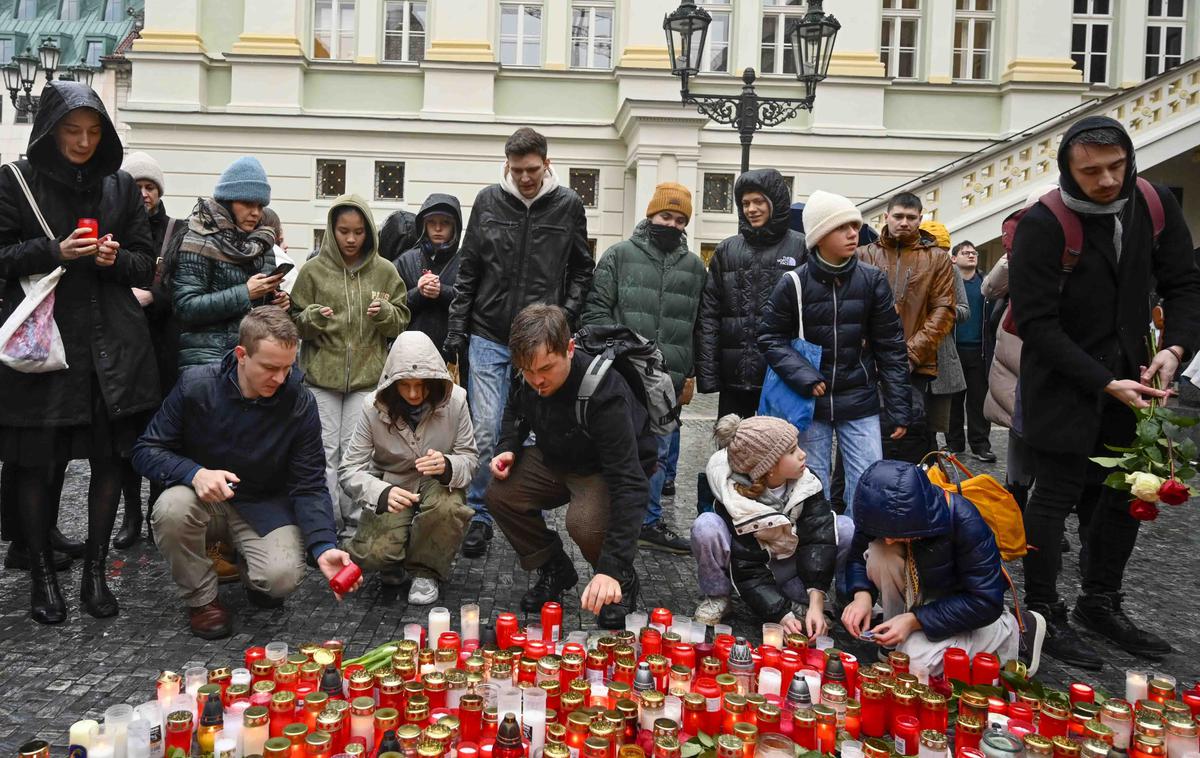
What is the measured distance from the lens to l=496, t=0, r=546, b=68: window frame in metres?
16.2

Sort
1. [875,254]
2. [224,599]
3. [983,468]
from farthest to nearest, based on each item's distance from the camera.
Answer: [983,468] < [875,254] < [224,599]

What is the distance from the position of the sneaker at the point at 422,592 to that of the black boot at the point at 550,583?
42cm

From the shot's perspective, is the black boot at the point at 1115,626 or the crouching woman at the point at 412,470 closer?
the black boot at the point at 1115,626

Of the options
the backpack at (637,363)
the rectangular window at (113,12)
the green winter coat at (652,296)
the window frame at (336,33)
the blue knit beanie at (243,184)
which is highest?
the rectangular window at (113,12)

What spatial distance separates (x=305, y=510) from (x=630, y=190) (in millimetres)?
13164

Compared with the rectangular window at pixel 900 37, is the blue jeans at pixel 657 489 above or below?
below

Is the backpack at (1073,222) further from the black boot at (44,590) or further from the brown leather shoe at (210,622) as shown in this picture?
the black boot at (44,590)

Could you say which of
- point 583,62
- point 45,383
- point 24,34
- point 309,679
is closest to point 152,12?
point 583,62

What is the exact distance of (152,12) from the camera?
15688mm

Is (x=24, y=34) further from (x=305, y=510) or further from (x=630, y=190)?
(x=305, y=510)

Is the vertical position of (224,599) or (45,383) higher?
(45,383)

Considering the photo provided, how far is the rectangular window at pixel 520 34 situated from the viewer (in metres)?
16.2

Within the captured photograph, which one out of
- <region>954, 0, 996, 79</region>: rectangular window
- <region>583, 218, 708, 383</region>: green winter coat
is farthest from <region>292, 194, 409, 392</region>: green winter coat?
<region>954, 0, 996, 79</region>: rectangular window

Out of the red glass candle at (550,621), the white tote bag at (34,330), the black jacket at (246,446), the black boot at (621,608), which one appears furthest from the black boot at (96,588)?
the black boot at (621,608)
